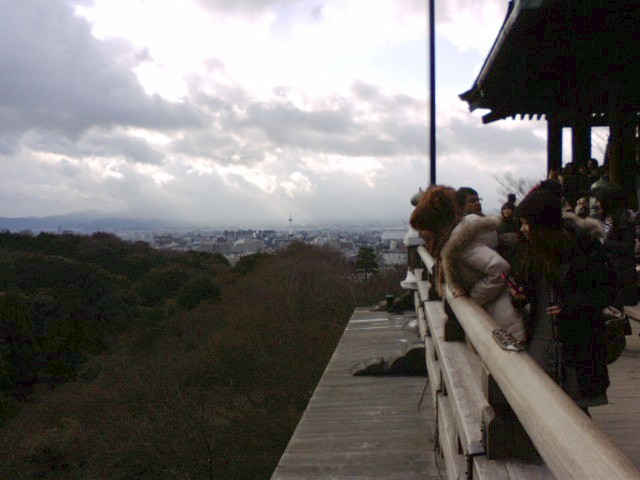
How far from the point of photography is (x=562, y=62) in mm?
7664

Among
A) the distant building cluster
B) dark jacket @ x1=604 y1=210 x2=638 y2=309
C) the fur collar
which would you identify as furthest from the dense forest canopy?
the fur collar

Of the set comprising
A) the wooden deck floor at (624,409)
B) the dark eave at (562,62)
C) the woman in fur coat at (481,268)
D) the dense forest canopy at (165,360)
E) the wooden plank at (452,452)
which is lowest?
the dense forest canopy at (165,360)

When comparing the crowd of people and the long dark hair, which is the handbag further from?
the long dark hair

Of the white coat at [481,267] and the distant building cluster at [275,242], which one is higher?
the white coat at [481,267]

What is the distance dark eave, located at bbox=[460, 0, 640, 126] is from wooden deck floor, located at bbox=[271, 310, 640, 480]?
2676 mm

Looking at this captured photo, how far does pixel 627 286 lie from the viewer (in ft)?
19.1

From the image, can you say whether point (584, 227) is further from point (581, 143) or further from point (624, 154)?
point (581, 143)

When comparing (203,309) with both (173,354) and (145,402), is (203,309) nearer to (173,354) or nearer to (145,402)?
(173,354)

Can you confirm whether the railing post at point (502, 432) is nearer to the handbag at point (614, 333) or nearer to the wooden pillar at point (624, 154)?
the handbag at point (614, 333)

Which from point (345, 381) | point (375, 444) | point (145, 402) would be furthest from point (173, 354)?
point (375, 444)

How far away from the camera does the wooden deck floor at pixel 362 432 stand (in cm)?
634

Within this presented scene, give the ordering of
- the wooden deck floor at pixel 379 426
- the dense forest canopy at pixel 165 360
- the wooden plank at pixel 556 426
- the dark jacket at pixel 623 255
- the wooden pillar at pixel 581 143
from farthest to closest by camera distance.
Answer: the dense forest canopy at pixel 165 360
the wooden pillar at pixel 581 143
the dark jacket at pixel 623 255
the wooden deck floor at pixel 379 426
the wooden plank at pixel 556 426

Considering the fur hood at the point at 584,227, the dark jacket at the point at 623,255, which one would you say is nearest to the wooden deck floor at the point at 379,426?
the dark jacket at the point at 623,255

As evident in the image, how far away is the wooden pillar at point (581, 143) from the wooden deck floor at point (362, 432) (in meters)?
4.48
